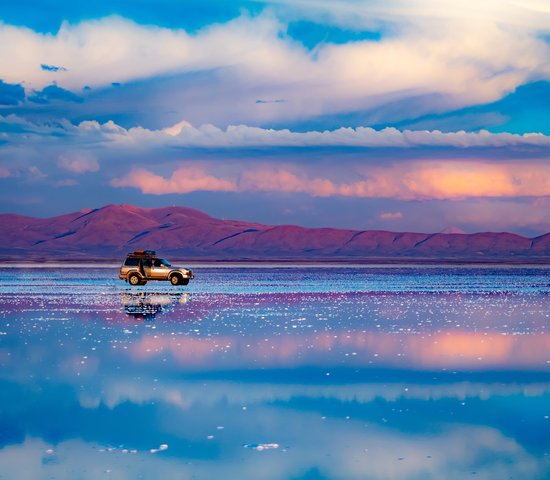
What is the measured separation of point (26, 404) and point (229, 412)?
2.94 meters

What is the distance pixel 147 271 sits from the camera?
5316 centimetres

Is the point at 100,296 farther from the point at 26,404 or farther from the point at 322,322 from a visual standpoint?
the point at 26,404

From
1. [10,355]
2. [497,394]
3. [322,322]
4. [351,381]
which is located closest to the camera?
[497,394]

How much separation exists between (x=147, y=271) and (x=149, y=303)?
62.9 ft

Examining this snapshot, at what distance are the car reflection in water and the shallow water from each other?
2166mm

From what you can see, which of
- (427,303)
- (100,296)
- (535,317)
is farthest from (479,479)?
(100,296)

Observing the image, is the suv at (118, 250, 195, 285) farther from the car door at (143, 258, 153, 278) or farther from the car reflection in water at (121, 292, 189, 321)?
the car reflection in water at (121, 292, 189, 321)

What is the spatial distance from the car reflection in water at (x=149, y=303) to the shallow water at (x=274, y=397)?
2166 mm

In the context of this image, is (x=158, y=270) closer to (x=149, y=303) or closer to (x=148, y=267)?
(x=148, y=267)

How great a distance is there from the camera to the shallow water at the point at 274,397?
952 centimetres

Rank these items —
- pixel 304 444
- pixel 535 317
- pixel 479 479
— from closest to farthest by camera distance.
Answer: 1. pixel 479 479
2. pixel 304 444
3. pixel 535 317

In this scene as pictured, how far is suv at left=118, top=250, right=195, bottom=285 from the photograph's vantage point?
170 feet

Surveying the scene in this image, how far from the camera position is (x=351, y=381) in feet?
48.6

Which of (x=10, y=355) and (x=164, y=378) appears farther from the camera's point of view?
(x=10, y=355)
